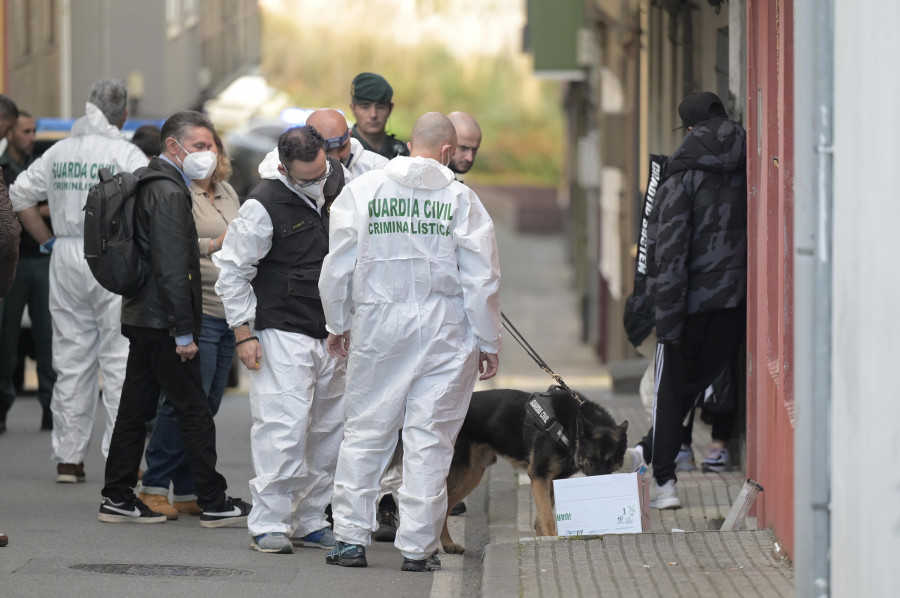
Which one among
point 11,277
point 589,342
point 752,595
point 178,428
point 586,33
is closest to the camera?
point 752,595

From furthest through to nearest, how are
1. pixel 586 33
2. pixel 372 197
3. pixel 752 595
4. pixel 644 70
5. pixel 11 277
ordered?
pixel 586 33, pixel 644 70, pixel 11 277, pixel 372 197, pixel 752 595

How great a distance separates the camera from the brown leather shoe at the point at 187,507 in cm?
773

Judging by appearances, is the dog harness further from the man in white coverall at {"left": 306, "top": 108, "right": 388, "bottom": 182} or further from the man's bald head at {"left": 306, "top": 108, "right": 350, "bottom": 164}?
the man's bald head at {"left": 306, "top": 108, "right": 350, "bottom": 164}

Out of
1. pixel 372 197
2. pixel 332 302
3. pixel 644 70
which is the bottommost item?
pixel 332 302

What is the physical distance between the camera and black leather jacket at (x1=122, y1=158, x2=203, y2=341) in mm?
7012

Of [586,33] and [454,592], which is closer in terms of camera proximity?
[454,592]

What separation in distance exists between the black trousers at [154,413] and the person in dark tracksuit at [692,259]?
89.4 inches

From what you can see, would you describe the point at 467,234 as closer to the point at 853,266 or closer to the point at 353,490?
the point at 353,490

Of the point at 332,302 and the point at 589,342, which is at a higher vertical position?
the point at 332,302

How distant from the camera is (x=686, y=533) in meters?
6.41

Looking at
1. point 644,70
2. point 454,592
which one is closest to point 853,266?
point 454,592

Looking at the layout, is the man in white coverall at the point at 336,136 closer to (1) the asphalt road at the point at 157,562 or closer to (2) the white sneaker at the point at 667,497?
(1) the asphalt road at the point at 157,562

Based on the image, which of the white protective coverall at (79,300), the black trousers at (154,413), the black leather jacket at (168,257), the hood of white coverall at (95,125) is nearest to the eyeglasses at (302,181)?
the black leather jacket at (168,257)

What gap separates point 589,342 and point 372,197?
688 inches
